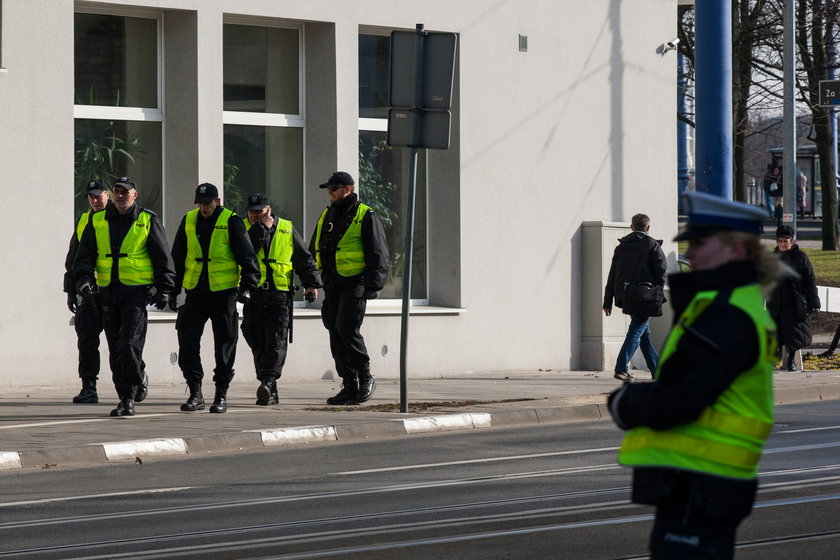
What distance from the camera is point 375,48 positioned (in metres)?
16.4

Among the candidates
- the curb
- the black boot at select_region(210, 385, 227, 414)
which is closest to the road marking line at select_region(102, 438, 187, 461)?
the curb

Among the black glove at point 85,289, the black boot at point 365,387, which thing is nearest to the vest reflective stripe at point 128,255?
the black glove at point 85,289

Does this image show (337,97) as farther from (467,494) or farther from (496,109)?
(467,494)

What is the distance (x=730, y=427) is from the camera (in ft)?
12.6

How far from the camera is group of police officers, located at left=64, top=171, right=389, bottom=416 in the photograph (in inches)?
461

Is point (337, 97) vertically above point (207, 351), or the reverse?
point (337, 97)

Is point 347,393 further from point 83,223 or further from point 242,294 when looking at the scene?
point 83,223

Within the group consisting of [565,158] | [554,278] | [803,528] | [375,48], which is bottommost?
[803,528]

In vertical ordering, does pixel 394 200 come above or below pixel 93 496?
above

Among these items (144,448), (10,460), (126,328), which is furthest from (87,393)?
(10,460)

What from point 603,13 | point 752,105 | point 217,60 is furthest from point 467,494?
point 752,105

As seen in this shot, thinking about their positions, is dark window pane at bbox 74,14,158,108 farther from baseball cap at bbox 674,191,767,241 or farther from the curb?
baseball cap at bbox 674,191,767,241

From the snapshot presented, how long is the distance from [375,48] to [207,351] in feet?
13.2

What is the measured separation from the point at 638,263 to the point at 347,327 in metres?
3.82
